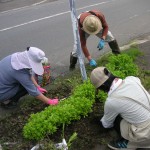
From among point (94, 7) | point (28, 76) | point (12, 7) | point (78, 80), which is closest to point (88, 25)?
point (78, 80)

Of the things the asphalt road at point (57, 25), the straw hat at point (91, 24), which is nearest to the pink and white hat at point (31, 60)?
the straw hat at point (91, 24)

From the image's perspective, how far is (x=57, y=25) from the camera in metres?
10.8

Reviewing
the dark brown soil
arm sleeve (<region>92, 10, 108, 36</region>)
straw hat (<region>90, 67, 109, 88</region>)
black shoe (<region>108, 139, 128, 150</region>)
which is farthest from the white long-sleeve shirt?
arm sleeve (<region>92, 10, 108, 36</region>)

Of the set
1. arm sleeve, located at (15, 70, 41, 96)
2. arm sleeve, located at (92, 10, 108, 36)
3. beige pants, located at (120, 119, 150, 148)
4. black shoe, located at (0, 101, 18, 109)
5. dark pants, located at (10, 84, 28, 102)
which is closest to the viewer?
beige pants, located at (120, 119, 150, 148)

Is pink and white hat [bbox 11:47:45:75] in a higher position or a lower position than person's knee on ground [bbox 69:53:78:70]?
higher

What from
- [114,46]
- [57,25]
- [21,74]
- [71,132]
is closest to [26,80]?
[21,74]

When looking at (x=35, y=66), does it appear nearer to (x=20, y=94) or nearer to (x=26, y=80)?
(x=26, y=80)

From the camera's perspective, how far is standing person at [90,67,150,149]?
375cm

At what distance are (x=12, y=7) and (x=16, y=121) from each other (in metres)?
10.9

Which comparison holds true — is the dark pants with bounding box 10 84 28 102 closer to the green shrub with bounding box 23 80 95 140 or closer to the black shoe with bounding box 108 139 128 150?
the green shrub with bounding box 23 80 95 140

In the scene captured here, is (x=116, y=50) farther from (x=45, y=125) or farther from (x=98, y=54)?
(x=45, y=125)

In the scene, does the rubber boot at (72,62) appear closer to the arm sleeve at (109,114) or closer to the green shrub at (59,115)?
the green shrub at (59,115)

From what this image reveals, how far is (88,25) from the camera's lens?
555cm

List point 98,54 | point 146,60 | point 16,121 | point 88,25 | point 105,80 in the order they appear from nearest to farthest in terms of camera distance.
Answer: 1. point 105,80
2. point 16,121
3. point 88,25
4. point 146,60
5. point 98,54
